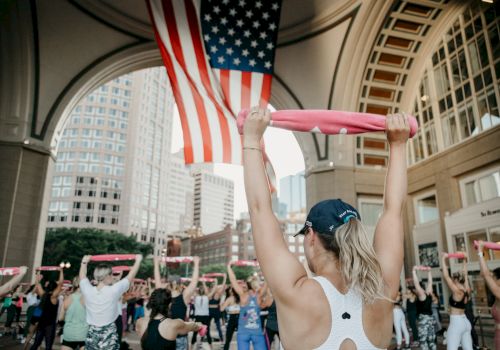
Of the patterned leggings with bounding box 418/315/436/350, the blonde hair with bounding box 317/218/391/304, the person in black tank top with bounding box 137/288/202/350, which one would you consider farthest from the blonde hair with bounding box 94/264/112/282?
the patterned leggings with bounding box 418/315/436/350

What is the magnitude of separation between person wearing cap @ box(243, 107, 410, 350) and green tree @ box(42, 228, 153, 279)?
182 ft

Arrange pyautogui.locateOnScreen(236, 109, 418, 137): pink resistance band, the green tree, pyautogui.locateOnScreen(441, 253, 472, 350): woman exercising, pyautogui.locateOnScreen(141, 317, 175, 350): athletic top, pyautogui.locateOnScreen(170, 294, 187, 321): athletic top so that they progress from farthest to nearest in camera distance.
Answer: the green tree
pyautogui.locateOnScreen(170, 294, 187, 321): athletic top
pyautogui.locateOnScreen(441, 253, 472, 350): woman exercising
pyautogui.locateOnScreen(141, 317, 175, 350): athletic top
pyautogui.locateOnScreen(236, 109, 418, 137): pink resistance band

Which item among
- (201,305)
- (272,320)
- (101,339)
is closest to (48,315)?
(101,339)

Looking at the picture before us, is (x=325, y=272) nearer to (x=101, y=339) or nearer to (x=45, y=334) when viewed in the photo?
(x=101, y=339)

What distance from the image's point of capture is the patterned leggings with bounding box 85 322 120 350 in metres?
5.57

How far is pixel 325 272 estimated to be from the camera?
162cm

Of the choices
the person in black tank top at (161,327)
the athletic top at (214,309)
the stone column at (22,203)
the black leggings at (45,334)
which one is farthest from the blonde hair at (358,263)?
the stone column at (22,203)

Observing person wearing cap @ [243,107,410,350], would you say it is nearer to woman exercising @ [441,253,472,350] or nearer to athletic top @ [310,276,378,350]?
athletic top @ [310,276,378,350]

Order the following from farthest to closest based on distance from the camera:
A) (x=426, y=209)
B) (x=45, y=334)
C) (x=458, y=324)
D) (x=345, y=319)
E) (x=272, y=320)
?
(x=426, y=209) < (x=45, y=334) < (x=272, y=320) < (x=458, y=324) < (x=345, y=319)

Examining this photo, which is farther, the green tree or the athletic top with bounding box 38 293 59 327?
the green tree

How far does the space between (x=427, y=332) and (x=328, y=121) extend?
34.1 feet

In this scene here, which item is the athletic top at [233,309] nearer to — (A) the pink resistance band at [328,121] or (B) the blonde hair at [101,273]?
(B) the blonde hair at [101,273]

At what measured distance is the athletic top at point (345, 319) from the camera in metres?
1.45

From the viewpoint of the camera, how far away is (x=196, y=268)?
680 cm
